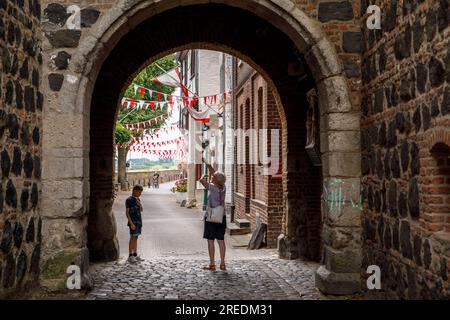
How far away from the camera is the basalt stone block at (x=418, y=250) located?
4781 millimetres

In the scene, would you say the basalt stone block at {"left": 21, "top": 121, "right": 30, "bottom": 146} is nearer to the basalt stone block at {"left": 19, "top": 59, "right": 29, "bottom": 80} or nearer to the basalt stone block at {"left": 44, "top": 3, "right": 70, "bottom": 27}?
the basalt stone block at {"left": 19, "top": 59, "right": 29, "bottom": 80}

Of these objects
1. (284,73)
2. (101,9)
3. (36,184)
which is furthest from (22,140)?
(284,73)

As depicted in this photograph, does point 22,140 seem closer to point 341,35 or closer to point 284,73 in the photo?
point 341,35

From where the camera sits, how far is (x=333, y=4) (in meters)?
6.59

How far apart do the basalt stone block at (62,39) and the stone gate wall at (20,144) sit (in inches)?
6.8

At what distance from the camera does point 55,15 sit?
6.44 meters

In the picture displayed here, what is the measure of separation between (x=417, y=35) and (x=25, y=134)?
4.09 m

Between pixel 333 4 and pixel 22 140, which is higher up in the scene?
pixel 333 4

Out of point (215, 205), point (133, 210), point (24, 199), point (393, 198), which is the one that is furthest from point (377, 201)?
point (133, 210)


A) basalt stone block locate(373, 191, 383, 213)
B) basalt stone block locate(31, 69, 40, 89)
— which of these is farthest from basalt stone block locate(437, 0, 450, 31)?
basalt stone block locate(31, 69, 40, 89)

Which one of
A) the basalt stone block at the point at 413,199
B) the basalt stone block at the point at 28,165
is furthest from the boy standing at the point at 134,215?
the basalt stone block at the point at 413,199

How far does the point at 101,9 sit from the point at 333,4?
2812 millimetres

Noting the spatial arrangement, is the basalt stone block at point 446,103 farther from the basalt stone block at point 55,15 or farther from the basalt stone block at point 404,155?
the basalt stone block at point 55,15

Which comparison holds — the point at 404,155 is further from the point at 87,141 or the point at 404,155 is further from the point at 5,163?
the point at 5,163
